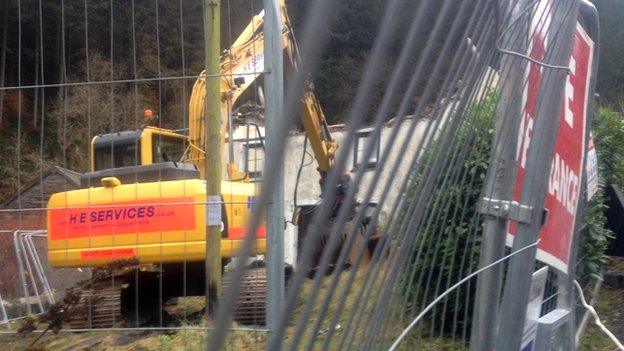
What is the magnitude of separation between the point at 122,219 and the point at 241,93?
5.36 feet

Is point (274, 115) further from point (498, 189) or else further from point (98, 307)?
point (98, 307)

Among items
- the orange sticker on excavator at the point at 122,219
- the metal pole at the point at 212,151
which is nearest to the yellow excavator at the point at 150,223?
the orange sticker on excavator at the point at 122,219

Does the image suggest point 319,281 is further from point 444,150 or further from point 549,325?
point 549,325

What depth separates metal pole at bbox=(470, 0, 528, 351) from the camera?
212 cm

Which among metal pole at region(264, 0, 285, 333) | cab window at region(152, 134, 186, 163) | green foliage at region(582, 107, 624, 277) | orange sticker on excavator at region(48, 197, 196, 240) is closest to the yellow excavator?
orange sticker on excavator at region(48, 197, 196, 240)

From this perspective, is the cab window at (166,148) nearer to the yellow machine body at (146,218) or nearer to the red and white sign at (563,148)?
the yellow machine body at (146,218)

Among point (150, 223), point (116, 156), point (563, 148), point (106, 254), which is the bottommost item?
point (106, 254)

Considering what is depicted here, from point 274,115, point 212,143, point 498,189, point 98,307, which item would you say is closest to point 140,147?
point 98,307

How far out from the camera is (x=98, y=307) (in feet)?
24.6

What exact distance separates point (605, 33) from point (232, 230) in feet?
75.9

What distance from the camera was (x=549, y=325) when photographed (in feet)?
8.12

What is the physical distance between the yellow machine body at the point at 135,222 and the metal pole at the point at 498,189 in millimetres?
4580

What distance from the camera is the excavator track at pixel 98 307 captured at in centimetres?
608

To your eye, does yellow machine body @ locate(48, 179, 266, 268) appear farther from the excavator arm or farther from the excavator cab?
the excavator cab
